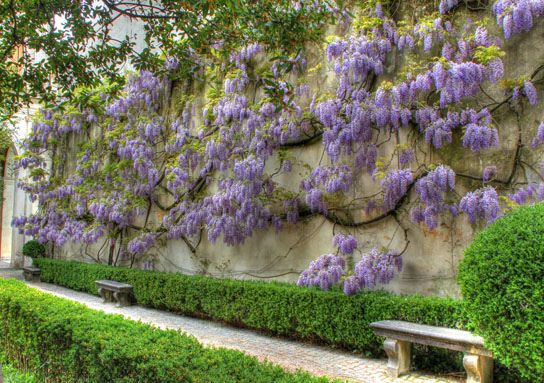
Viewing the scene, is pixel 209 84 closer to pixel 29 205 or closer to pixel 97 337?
pixel 97 337

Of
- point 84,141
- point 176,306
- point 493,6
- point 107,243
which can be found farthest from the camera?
point 84,141

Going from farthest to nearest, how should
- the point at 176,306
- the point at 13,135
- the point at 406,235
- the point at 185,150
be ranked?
1. the point at 13,135
2. the point at 185,150
3. the point at 176,306
4. the point at 406,235

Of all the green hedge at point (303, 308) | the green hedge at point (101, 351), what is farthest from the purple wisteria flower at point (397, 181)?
the green hedge at point (101, 351)

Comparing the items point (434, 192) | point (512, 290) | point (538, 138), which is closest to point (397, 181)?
point (434, 192)

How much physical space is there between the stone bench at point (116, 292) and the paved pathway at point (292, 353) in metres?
1.14

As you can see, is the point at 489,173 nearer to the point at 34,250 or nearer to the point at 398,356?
the point at 398,356

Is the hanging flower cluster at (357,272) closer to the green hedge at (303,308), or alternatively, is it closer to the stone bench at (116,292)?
the green hedge at (303,308)

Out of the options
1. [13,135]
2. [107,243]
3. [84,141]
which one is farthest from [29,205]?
[107,243]

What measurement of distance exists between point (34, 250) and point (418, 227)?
14.5 m

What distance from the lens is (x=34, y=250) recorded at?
16.9 meters

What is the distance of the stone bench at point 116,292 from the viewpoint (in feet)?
33.4

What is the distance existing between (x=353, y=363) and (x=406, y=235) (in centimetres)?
215

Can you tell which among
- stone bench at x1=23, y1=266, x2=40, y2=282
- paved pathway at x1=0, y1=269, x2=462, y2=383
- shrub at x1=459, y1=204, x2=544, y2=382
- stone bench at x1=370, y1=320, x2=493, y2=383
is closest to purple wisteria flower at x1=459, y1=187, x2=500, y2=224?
stone bench at x1=370, y1=320, x2=493, y2=383

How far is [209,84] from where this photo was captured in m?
10.6
